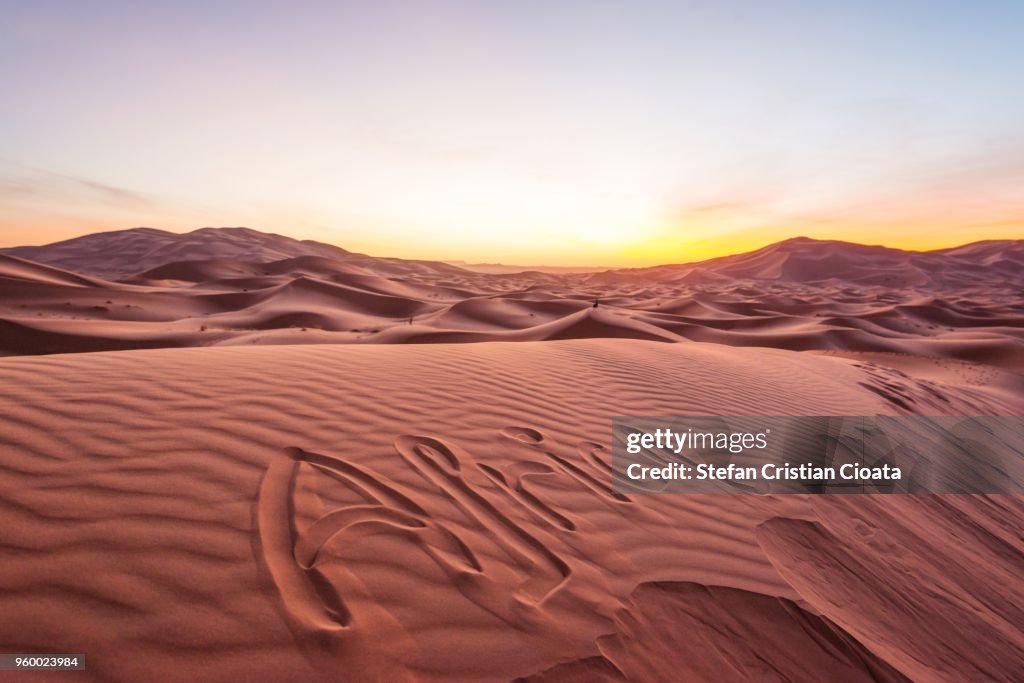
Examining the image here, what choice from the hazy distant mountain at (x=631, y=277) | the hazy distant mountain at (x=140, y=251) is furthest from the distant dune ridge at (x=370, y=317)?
the hazy distant mountain at (x=140, y=251)

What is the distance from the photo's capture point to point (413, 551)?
203cm

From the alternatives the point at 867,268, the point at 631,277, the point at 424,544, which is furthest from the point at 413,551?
the point at 867,268

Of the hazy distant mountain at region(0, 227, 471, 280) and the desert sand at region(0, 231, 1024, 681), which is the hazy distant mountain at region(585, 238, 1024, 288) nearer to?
the hazy distant mountain at region(0, 227, 471, 280)

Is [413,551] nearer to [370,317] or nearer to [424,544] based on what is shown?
[424,544]

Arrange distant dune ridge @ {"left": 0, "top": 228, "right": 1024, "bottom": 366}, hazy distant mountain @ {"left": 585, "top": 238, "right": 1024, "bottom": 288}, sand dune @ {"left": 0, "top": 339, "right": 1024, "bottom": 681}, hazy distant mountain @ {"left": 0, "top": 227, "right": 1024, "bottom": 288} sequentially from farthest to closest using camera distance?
hazy distant mountain @ {"left": 585, "top": 238, "right": 1024, "bottom": 288}
hazy distant mountain @ {"left": 0, "top": 227, "right": 1024, "bottom": 288}
distant dune ridge @ {"left": 0, "top": 228, "right": 1024, "bottom": 366}
sand dune @ {"left": 0, "top": 339, "right": 1024, "bottom": 681}

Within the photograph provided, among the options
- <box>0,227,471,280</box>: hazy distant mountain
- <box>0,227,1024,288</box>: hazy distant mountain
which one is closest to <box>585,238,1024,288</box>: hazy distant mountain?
<box>0,227,1024,288</box>: hazy distant mountain

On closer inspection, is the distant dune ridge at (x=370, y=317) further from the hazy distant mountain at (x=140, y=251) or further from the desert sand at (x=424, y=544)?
the hazy distant mountain at (x=140, y=251)

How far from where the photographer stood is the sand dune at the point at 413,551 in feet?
5.17

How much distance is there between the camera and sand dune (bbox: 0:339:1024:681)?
5.17ft

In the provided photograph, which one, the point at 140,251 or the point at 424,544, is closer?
the point at 424,544

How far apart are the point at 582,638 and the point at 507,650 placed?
0.32 metres

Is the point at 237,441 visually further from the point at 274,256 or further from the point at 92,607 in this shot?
the point at 274,256

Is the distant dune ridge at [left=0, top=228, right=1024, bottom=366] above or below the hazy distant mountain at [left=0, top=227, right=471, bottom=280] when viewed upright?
below

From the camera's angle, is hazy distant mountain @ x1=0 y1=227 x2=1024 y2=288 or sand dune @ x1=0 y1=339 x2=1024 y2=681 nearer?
sand dune @ x1=0 y1=339 x2=1024 y2=681
